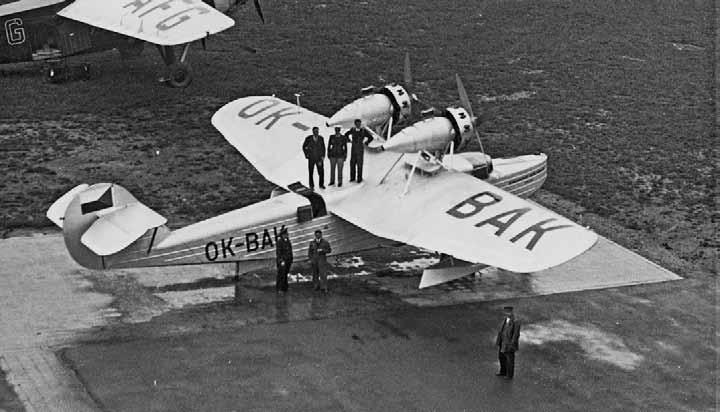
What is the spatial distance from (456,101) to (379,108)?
1187 centimetres

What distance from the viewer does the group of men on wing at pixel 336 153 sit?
890 inches

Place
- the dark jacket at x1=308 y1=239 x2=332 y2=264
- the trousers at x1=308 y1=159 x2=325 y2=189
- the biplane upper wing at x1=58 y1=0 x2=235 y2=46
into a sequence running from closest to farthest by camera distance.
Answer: the dark jacket at x1=308 y1=239 x2=332 y2=264 → the trousers at x1=308 y1=159 x2=325 y2=189 → the biplane upper wing at x1=58 y1=0 x2=235 y2=46

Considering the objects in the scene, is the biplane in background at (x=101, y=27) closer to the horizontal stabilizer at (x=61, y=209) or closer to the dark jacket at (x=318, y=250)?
the dark jacket at (x=318, y=250)

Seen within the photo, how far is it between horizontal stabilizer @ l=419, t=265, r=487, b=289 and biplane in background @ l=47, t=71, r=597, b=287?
0.06 ft

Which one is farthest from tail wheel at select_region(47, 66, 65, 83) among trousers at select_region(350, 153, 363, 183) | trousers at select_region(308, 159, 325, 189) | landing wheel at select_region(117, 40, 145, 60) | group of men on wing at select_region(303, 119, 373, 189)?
trousers at select_region(350, 153, 363, 183)

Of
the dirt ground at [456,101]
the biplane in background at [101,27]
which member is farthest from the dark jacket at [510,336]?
the biplane in background at [101,27]

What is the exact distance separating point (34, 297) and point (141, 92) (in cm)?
1478

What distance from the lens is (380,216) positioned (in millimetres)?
21688

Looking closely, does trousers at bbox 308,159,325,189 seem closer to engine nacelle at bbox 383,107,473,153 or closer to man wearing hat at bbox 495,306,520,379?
engine nacelle at bbox 383,107,473,153

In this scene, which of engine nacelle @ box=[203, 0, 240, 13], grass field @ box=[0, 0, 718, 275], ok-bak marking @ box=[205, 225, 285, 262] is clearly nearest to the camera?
ok-bak marking @ box=[205, 225, 285, 262]

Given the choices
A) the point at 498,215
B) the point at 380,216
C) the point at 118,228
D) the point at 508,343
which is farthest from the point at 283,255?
the point at 508,343

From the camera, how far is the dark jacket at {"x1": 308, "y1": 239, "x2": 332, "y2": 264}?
2152cm

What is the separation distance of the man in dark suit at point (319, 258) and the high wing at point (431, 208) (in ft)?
2.19

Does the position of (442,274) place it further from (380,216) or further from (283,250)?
(283,250)
